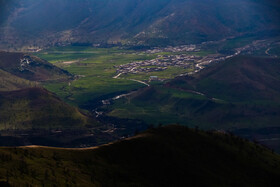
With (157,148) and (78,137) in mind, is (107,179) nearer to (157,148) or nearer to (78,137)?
(157,148)

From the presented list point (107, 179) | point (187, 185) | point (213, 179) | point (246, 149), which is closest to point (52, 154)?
point (107, 179)

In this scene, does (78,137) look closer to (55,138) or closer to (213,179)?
(55,138)

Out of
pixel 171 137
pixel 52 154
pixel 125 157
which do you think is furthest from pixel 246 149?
pixel 52 154

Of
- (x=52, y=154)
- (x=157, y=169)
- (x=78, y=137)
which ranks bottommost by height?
(x=78, y=137)

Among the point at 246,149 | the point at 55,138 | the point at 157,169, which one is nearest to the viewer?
the point at 157,169

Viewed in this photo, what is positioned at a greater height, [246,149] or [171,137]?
[171,137]

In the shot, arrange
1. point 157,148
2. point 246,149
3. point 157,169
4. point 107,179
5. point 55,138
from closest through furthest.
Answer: point 107,179 → point 157,169 → point 157,148 → point 246,149 → point 55,138

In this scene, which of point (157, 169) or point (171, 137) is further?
point (171, 137)
